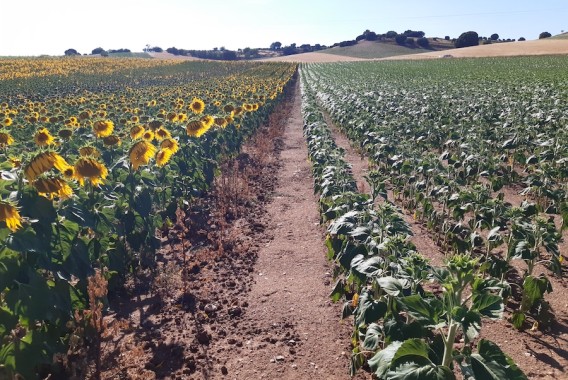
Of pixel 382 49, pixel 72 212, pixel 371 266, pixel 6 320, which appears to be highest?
pixel 382 49

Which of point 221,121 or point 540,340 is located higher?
point 221,121

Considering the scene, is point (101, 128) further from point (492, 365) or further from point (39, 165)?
point (492, 365)

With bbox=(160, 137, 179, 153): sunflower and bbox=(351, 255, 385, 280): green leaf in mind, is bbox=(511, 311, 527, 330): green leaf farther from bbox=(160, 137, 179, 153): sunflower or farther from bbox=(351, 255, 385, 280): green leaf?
bbox=(160, 137, 179, 153): sunflower

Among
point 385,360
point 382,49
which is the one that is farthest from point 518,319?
point 382,49

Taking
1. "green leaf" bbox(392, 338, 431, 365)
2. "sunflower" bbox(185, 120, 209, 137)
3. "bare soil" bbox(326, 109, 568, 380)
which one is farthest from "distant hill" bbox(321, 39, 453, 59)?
"green leaf" bbox(392, 338, 431, 365)

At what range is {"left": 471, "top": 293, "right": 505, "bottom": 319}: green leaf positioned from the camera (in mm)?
2426

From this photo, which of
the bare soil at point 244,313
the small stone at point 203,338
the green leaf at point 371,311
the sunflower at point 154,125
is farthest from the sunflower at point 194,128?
the green leaf at point 371,311

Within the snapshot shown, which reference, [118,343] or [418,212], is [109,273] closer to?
[118,343]

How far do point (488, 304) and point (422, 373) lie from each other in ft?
1.70

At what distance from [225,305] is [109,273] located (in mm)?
1358

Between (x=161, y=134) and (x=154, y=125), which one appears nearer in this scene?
(x=161, y=134)

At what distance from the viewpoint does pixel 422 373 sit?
7.65ft

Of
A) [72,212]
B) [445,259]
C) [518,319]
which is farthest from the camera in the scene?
[518,319]

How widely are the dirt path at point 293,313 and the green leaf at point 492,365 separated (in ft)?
6.46
